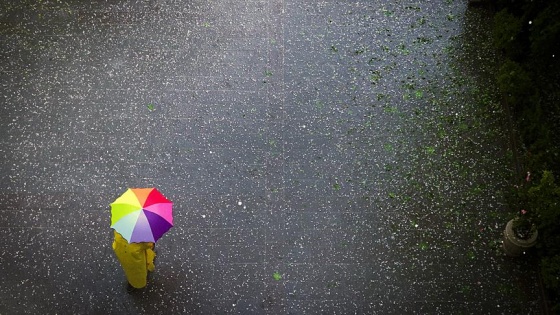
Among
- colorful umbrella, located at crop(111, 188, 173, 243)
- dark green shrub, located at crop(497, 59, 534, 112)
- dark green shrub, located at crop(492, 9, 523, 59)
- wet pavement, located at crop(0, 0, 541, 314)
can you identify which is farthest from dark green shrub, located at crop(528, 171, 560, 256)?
colorful umbrella, located at crop(111, 188, 173, 243)

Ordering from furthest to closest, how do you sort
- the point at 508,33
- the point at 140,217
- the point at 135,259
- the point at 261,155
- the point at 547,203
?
1. the point at 508,33
2. the point at 261,155
3. the point at 547,203
4. the point at 135,259
5. the point at 140,217

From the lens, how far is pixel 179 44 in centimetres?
590

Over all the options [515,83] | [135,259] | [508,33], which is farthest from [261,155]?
[508,33]

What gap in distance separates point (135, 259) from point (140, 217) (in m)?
0.42

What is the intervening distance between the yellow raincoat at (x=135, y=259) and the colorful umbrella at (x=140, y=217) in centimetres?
19

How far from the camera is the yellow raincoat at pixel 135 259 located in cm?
414

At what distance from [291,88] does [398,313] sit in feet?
6.98

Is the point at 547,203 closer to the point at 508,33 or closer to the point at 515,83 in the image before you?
the point at 515,83

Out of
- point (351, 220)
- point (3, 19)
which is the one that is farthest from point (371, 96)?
point (3, 19)

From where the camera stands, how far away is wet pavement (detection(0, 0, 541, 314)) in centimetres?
469

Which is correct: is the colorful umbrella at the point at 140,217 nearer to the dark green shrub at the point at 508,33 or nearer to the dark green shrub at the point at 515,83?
the dark green shrub at the point at 515,83

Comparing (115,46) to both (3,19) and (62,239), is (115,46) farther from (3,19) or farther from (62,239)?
(62,239)

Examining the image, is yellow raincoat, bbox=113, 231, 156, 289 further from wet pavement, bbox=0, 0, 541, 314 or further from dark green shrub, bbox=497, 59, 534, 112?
dark green shrub, bbox=497, 59, 534, 112

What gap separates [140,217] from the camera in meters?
3.95
